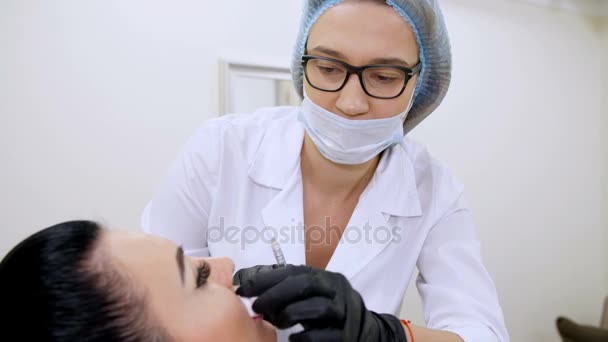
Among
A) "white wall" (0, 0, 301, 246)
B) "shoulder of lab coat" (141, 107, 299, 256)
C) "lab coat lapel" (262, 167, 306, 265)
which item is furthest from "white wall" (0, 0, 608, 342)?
"lab coat lapel" (262, 167, 306, 265)

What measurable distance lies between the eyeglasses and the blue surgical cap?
76mm

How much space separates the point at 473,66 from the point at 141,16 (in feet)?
6.45

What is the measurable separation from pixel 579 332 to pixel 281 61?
2.40 meters

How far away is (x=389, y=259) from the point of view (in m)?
1.16

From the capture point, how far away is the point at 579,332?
273cm

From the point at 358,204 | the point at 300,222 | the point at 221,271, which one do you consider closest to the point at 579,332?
the point at 358,204

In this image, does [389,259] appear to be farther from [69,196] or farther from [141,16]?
[141,16]

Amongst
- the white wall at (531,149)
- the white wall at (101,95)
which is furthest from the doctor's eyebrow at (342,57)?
the white wall at (531,149)

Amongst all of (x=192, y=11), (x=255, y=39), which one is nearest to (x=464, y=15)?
(x=255, y=39)

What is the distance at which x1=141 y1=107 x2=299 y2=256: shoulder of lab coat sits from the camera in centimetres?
111

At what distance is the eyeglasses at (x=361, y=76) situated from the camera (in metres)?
1.02

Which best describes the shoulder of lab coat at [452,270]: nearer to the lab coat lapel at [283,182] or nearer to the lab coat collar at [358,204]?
the lab coat collar at [358,204]

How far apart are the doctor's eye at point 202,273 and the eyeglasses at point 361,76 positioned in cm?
50

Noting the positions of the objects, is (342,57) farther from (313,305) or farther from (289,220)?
(313,305)
